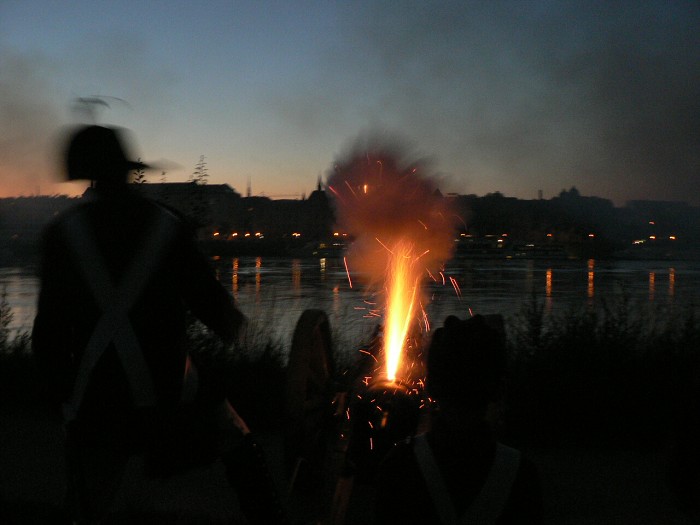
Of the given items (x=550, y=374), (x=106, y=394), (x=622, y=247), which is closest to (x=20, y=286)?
(x=550, y=374)

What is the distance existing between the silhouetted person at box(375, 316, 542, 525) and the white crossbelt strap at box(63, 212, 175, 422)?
0.93m

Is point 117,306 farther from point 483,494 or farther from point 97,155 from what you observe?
point 483,494

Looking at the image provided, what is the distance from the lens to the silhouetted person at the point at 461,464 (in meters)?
2.13

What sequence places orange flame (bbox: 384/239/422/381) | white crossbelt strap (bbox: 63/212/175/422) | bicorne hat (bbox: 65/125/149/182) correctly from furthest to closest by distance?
orange flame (bbox: 384/239/422/381), bicorne hat (bbox: 65/125/149/182), white crossbelt strap (bbox: 63/212/175/422)

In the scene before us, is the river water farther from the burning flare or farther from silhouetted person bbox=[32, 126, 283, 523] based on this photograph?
silhouetted person bbox=[32, 126, 283, 523]

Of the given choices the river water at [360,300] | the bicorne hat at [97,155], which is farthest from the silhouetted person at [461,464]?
the river water at [360,300]

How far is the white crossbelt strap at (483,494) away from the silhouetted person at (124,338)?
0.89 metres

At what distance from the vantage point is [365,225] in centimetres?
686

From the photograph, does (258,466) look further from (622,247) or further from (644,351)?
(622,247)

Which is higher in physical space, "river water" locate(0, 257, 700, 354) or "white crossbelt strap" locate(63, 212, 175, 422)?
"white crossbelt strap" locate(63, 212, 175, 422)

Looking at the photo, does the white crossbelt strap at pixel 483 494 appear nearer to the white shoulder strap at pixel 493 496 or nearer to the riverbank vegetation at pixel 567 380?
the white shoulder strap at pixel 493 496

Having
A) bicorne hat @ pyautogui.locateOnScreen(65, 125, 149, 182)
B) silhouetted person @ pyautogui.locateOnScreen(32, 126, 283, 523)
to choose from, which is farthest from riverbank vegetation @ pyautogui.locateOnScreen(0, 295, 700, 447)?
bicorne hat @ pyautogui.locateOnScreen(65, 125, 149, 182)

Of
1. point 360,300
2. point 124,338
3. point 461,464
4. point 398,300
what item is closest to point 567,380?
point 398,300

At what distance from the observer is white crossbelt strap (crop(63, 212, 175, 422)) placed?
261 cm
